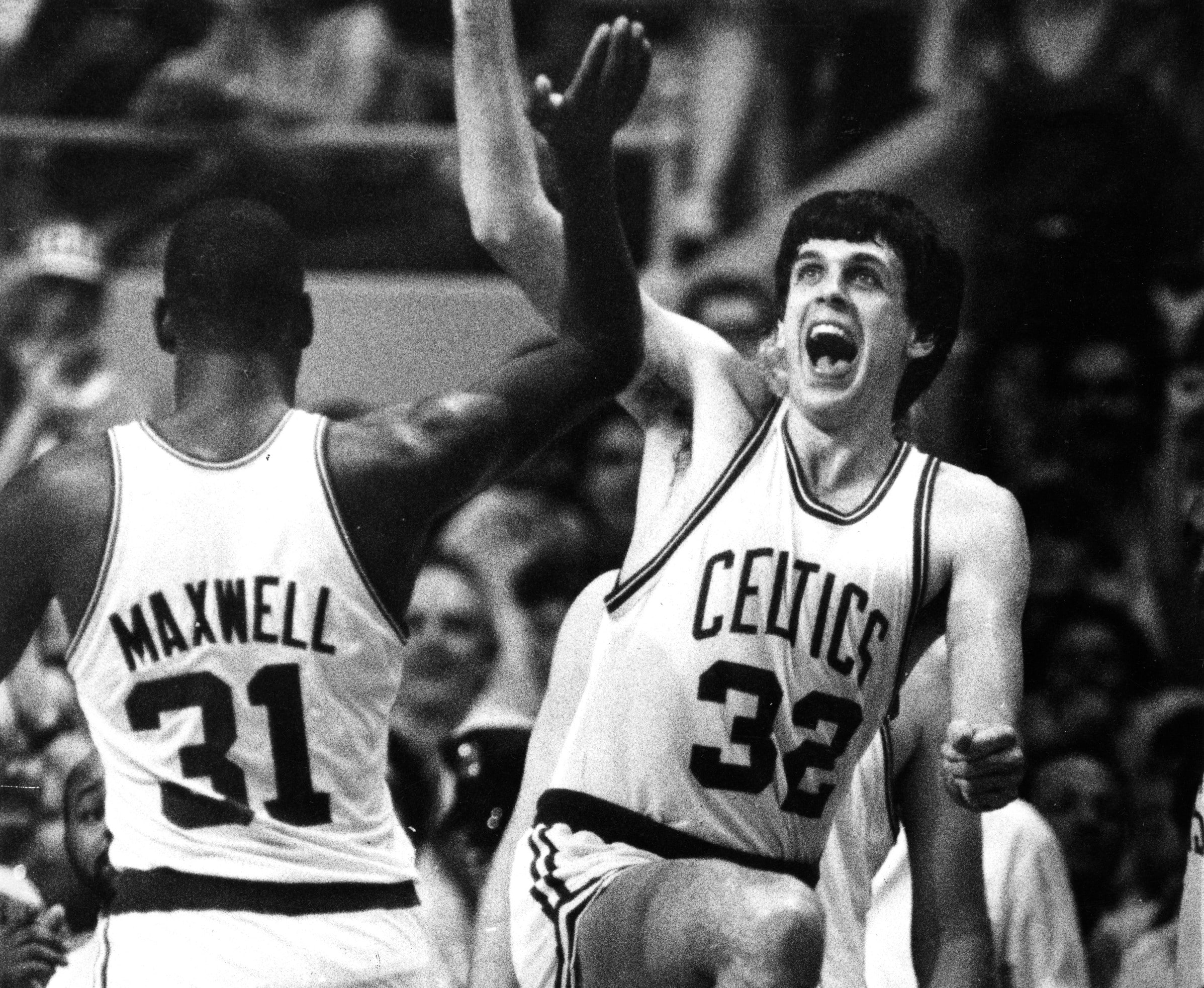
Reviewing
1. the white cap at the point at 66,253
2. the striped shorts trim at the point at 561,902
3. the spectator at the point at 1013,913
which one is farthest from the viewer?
the white cap at the point at 66,253

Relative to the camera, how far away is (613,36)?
9.10 ft

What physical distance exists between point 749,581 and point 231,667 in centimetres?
83

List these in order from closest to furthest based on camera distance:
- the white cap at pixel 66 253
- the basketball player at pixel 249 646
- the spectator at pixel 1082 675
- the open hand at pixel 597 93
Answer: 1. the open hand at pixel 597 93
2. the basketball player at pixel 249 646
3. the spectator at pixel 1082 675
4. the white cap at pixel 66 253

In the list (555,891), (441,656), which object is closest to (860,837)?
(555,891)

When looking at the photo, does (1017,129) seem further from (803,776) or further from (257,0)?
(803,776)

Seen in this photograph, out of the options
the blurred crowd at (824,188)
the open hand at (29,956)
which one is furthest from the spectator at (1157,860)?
the open hand at (29,956)

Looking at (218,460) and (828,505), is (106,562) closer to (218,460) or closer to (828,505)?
(218,460)

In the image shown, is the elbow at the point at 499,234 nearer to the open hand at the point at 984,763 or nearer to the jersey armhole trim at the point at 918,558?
the jersey armhole trim at the point at 918,558

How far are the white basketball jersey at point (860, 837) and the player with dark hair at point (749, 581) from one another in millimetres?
237

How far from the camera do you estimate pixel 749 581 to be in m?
3.18

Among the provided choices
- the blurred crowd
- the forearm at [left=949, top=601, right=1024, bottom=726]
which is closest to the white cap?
the blurred crowd

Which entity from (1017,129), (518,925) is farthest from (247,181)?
(518,925)

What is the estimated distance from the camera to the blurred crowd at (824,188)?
4.43m

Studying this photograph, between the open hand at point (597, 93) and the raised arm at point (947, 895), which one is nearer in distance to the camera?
the open hand at point (597, 93)
